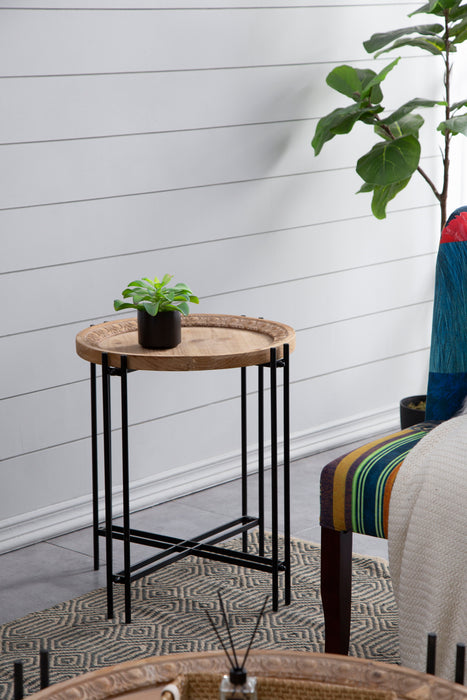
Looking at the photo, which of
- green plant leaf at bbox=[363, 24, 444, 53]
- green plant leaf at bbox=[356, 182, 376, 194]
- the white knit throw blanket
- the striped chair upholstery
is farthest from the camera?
green plant leaf at bbox=[356, 182, 376, 194]

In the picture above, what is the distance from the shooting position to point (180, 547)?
225 centimetres

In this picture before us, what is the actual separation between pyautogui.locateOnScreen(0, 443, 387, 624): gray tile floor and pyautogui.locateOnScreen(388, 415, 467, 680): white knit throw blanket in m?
0.75

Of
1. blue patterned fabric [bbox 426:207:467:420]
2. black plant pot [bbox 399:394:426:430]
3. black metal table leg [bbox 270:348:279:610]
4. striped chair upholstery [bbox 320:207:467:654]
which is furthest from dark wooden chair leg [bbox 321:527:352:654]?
black plant pot [bbox 399:394:426:430]

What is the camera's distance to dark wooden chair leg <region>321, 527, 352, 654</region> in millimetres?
1775

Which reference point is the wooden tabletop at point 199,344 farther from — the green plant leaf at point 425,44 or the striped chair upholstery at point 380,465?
the green plant leaf at point 425,44

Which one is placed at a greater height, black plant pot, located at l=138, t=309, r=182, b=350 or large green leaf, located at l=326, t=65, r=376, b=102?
large green leaf, located at l=326, t=65, r=376, b=102

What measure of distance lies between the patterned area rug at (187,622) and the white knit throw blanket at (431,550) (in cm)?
24

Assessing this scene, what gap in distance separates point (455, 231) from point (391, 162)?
0.90 m

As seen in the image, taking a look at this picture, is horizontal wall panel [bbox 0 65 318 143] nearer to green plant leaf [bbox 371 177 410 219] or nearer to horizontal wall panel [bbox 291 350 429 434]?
green plant leaf [bbox 371 177 410 219]

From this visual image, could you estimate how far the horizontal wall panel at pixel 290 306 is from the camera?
8.21ft

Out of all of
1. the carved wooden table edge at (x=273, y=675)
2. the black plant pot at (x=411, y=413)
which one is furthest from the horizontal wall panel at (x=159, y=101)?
the carved wooden table edge at (x=273, y=675)

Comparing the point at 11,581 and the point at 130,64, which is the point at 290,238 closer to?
the point at 130,64

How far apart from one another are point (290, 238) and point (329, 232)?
0.19 meters

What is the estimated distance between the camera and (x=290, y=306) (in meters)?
3.16
